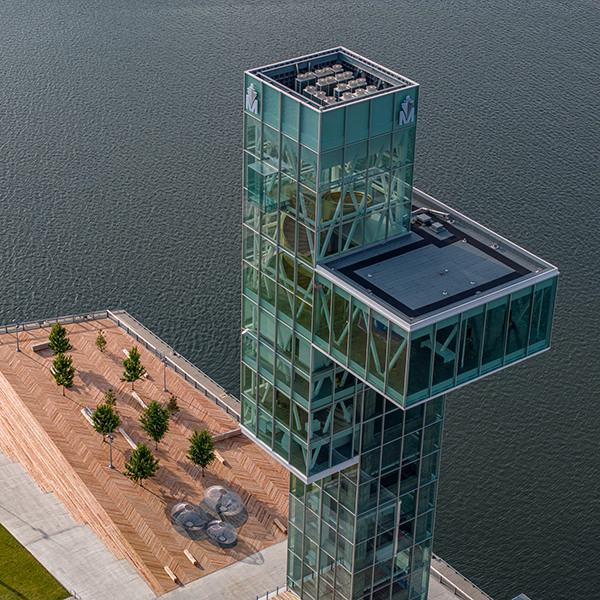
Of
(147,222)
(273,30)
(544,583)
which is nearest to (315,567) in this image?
(544,583)

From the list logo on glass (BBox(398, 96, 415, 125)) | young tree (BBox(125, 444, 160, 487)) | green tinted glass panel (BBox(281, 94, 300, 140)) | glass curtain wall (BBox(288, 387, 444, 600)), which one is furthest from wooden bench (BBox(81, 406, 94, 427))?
logo on glass (BBox(398, 96, 415, 125))

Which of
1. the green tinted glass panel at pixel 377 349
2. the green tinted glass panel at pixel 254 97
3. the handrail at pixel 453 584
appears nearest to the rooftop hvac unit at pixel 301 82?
the green tinted glass panel at pixel 254 97

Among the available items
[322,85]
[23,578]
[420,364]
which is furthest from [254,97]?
[23,578]

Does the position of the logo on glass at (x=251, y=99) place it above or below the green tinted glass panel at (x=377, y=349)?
above

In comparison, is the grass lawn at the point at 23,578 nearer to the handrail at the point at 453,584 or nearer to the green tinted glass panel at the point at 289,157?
the handrail at the point at 453,584

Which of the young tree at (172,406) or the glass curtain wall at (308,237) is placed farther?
the young tree at (172,406)

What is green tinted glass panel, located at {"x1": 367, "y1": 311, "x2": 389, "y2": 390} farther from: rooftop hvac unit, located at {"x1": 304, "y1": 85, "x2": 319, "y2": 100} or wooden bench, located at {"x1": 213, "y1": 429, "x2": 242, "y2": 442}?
wooden bench, located at {"x1": 213, "y1": 429, "x2": 242, "y2": 442}

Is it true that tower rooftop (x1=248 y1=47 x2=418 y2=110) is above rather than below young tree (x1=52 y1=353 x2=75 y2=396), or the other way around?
above
